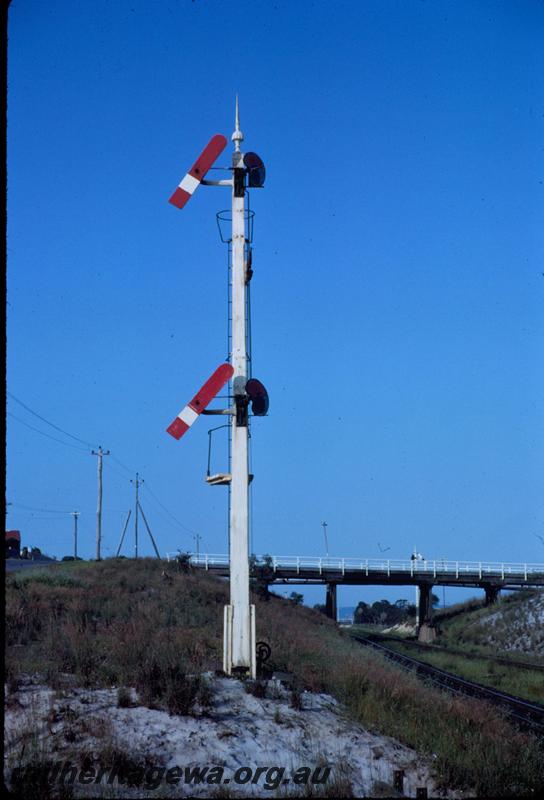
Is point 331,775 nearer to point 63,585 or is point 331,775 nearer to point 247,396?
point 247,396

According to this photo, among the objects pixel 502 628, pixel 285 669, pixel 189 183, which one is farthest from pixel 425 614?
pixel 189 183

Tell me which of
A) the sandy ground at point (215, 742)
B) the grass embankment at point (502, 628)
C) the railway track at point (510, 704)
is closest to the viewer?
the sandy ground at point (215, 742)

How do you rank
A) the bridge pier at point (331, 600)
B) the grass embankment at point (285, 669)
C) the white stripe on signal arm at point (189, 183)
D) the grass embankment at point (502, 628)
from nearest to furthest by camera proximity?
the grass embankment at point (285, 669)
the white stripe on signal arm at point (189, 183)
the grass embankment at point (502, 628)
the bridge pier at point (331, 600)

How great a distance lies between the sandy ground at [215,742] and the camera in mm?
7355

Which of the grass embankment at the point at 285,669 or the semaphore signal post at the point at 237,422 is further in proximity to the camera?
the semaphore signal post at the point at 237,422

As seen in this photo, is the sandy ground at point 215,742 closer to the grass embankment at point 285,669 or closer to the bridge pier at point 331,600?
the grass embankment at point 285,669

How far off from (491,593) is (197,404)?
51.1 m

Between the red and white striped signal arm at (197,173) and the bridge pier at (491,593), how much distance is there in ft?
164

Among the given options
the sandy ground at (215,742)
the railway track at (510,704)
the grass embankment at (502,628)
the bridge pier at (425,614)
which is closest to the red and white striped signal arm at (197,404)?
the sandy ground at (215,742)

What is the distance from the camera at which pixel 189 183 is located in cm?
1297

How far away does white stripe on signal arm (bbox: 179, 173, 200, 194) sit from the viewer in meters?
12.9

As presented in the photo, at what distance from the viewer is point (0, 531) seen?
6469 millimetres

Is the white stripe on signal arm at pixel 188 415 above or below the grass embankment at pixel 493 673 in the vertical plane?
above

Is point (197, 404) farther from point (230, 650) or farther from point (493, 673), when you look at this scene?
point (493, 673)
